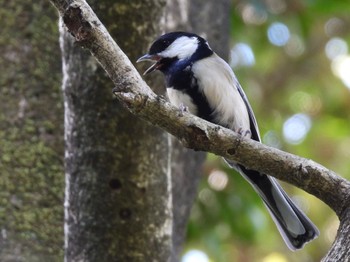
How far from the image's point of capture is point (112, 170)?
2.65 meters

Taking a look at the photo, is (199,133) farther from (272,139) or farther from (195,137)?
(272,139)

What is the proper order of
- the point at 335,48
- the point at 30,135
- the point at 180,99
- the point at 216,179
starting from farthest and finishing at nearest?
the point at 335,48
the point at 216,179
the point at 30,135
the point at 180,99

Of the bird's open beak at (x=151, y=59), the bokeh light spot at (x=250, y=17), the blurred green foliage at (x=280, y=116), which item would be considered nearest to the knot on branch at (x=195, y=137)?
the bird's open beak at (x=151, y=59)

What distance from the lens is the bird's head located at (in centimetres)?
302

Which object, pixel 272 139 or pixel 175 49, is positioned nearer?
pixel 175 49

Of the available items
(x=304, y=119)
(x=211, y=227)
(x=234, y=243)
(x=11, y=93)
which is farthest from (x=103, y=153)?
(x=304, y=119)

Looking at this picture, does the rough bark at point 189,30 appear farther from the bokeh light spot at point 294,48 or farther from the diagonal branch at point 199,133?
the bokeh light spot at point 294,48

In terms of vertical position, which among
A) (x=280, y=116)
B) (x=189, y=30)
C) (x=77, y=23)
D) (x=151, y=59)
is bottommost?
(x=280, y=116)

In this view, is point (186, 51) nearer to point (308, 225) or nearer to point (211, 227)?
point (308, 225)

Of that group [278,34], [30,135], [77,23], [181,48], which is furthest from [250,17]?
[77,23]

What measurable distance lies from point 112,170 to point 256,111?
10.1ft

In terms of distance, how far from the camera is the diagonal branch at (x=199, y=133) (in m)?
2.20

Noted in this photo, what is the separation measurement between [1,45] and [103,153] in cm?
112

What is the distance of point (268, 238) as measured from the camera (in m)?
5.60
